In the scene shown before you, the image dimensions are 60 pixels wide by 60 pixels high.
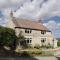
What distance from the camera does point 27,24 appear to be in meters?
52.4

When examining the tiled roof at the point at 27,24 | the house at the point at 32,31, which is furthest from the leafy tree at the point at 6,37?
the tiled roof at the point at 27,24

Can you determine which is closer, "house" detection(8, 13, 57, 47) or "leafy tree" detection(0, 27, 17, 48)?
"leafy tree" detection(0, 27, 17, 48)

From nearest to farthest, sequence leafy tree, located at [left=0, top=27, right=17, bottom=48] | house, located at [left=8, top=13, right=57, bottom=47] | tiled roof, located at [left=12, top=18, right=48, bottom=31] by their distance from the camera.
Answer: leafy tree, located at [left=0, top=27, right=17, bottom=48] → house, located at [left=8, top=13, right=57, bottom=47] → tiled roof, located at [left=12, top=18, right=48, bottom=31]

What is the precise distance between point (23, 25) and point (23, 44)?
5017mm

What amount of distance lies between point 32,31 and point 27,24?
2238 millimetres

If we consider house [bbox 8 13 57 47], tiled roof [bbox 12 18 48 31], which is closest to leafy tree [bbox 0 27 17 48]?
house [bbox 8 13 57 47]

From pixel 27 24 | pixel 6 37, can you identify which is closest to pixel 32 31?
pixel 27 24

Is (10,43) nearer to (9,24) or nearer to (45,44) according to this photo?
(9,24)

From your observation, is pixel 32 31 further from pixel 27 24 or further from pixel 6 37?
pixel 6 37

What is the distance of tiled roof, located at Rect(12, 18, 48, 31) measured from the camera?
1971 inches

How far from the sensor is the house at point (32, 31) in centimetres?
4967

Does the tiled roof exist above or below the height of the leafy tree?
above

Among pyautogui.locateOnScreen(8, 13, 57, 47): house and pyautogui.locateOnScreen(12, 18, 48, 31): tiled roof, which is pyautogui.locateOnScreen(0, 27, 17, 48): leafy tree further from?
pyautogui.locateOnScreen(12, 18, 48, 31): tiled roof

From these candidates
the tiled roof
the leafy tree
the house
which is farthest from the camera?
the tiled roof
